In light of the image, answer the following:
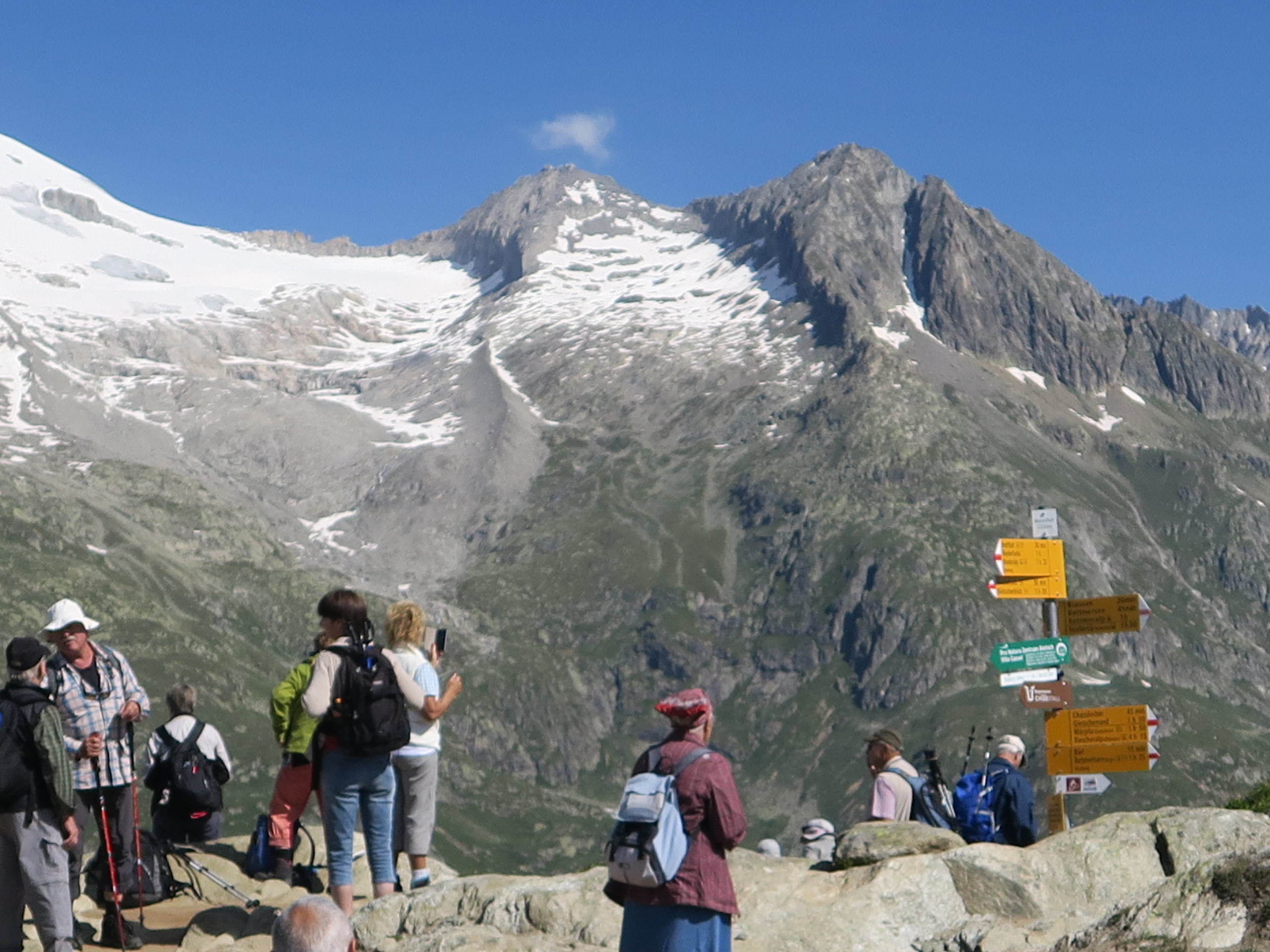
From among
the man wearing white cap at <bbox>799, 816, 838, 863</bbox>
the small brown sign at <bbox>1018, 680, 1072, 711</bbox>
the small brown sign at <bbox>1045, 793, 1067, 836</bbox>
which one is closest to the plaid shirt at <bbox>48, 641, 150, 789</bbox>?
the man wearing white cap at <bbox>799, 816, 838, 863</bbox>

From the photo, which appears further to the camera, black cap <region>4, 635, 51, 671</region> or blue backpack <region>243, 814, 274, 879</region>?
blue backpack <region>243, 814, 274, 879</region>

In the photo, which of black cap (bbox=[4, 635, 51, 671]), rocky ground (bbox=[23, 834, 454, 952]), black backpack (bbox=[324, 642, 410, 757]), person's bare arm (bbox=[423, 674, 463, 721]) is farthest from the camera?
rocky ground (bbox=[23, 834, 454, 952])

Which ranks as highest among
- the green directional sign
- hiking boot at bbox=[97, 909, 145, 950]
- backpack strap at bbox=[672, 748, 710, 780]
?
the green directional sign

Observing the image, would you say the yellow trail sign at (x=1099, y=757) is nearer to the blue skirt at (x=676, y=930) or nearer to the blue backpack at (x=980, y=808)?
the blue backpack at (x=980, y=808)

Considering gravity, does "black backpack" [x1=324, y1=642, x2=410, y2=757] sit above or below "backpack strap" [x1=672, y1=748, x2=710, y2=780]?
above

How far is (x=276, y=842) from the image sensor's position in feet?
56.0

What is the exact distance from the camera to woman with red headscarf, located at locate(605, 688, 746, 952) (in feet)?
36.0

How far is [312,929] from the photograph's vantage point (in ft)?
26.0

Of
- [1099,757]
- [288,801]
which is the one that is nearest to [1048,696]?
[1099,757]

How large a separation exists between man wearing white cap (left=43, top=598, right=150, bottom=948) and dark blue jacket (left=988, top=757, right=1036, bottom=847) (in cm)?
1052

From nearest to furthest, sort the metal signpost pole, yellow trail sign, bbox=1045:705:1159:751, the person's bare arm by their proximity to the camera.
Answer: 1. the person's bare arm
2. yellow trail sign, bbox=1045:705:1159:751
3. the metal signpost pole

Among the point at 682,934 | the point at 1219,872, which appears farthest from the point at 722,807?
the point at 1219,872

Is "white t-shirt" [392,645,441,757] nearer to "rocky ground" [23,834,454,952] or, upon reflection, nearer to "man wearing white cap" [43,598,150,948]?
"rocky ground" [23,834,454,952]

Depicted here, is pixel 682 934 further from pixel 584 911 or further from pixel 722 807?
pixel 584 911
